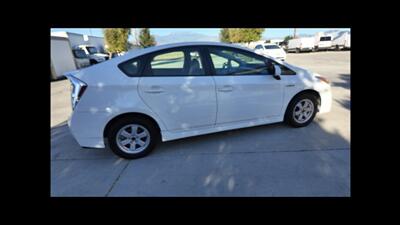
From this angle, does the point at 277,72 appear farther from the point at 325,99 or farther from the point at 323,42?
the point at 323,42

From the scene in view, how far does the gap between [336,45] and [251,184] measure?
31935 mm

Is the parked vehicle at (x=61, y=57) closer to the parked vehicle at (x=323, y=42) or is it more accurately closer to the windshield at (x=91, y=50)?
the windshield at (x=91, y=50)

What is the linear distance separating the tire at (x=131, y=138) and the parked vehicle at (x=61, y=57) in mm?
12222

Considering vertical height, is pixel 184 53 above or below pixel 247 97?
above

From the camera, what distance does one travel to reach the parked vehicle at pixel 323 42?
97.3 feet

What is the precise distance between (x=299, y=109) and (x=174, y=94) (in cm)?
220

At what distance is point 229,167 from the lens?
2967 mm

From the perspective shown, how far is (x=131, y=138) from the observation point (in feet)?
10.7

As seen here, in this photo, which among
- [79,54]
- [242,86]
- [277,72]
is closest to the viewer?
[242,86]

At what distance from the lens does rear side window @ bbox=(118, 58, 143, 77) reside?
3084 millimetres

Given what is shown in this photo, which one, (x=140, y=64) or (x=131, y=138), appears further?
(x=131, y=138)

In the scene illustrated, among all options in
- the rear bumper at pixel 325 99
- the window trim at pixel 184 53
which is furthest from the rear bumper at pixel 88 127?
the rear bumper at pixel 325 99

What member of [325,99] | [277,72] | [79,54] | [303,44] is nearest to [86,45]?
[79,54]

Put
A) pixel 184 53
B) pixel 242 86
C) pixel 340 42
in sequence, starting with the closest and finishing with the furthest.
→ 1. pixel 184 53
2. pixel 242 86
3. pixel 340 42
